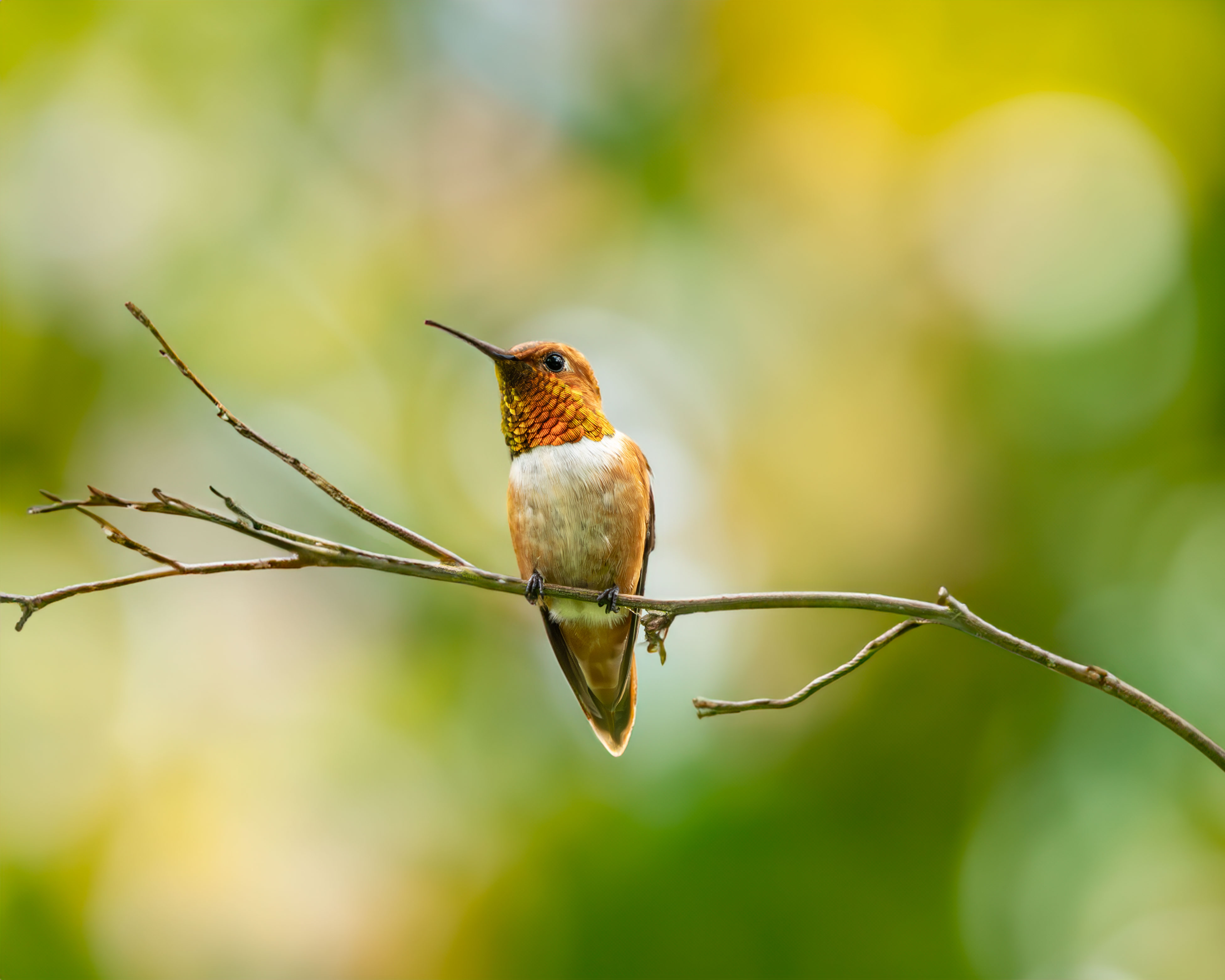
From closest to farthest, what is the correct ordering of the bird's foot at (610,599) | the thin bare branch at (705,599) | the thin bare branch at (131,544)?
1. the thin bare branch at (705,599)
2. the thin bare branch at (131,544)
3. the bird's foot at (610,599)

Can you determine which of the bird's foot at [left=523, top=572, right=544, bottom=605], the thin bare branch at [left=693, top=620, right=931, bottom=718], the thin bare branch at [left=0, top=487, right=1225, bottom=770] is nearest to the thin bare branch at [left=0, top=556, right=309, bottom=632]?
the thin bare branch at [left=0, top=487, right=1225, bottom=770]

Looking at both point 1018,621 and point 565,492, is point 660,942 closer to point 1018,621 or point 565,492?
point 1018,621

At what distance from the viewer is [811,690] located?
1753 mm

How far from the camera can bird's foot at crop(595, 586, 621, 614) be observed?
2.12 m

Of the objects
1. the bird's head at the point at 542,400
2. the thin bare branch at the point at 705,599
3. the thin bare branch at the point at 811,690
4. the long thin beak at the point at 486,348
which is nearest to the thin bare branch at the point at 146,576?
the thin bare branch at the point at 705,599

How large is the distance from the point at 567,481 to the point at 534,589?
728 millimetres

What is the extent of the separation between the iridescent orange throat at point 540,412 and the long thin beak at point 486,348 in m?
0.12

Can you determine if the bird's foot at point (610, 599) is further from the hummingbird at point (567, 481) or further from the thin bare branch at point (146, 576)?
the thin bare branch at point (146, 576)

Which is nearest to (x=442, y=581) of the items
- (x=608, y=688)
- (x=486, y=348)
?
(x=486, y=348)

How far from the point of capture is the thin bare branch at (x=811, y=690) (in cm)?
171

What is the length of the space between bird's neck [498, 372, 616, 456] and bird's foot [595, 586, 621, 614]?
1.64 feet

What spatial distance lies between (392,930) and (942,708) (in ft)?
15.0

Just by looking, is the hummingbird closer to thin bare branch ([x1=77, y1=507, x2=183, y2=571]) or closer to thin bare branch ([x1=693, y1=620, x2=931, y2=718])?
thin bare branch ([x1=693, y1=620, x2=931, y2=718])

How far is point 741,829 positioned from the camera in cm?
768
